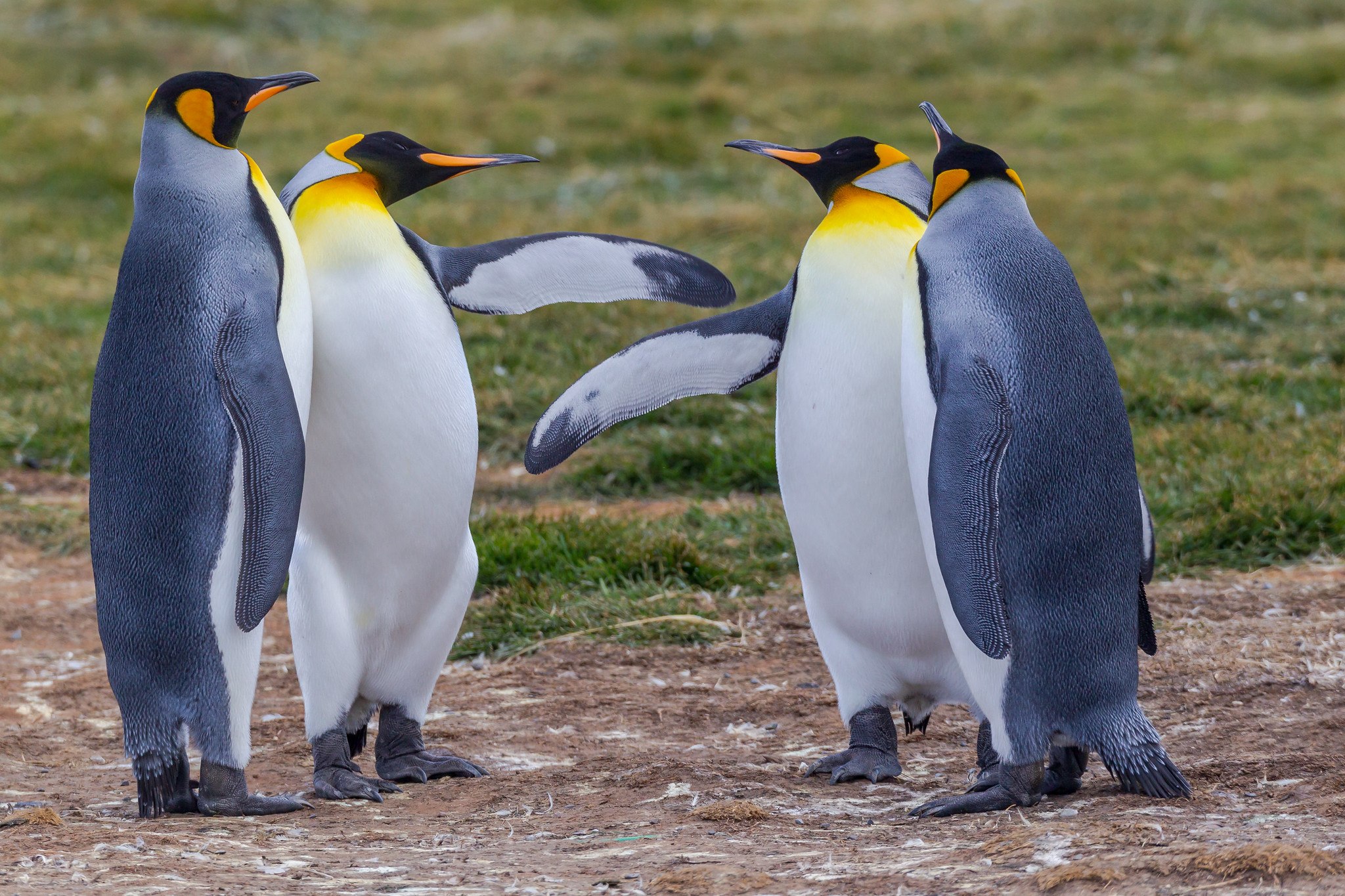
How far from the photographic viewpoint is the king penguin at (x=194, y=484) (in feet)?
9.57

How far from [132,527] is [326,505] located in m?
0.43

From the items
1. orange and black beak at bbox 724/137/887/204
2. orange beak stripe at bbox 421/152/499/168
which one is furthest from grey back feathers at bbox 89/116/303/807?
orange and black beak at bbox 724/137/887/204

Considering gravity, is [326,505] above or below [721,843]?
above

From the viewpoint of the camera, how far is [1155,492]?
197 inches

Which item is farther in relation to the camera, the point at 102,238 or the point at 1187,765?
the point at 102,238

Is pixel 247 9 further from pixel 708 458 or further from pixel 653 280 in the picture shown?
pixel 653 280

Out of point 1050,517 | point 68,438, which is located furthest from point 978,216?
point 68,438

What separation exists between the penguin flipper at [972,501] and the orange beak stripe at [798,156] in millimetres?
790

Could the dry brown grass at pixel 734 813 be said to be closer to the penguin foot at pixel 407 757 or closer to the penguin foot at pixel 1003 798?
the penguin foot at pixel 1003 798

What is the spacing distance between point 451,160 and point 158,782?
150 centimetres

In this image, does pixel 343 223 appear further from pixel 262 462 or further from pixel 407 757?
pixel 407 757

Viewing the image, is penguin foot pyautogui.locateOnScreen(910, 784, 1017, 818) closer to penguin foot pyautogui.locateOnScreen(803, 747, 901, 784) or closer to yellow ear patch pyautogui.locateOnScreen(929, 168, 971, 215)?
penguin foot pyautogui.locateOnScreen(803, 747, 901, 784)

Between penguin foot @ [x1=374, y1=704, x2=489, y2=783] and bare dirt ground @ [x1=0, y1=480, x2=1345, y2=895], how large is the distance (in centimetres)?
6

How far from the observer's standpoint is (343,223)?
330cm
